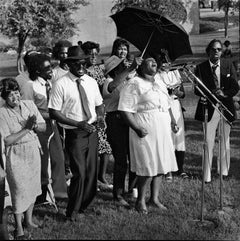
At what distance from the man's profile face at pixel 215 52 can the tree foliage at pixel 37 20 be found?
1623 cm

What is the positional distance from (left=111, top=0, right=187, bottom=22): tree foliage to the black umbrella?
19.4 meters

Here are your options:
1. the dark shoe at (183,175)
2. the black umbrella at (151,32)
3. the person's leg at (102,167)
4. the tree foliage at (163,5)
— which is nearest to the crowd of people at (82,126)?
the black umbrella at (151,32)

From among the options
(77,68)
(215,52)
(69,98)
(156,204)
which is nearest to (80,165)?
(69,98)

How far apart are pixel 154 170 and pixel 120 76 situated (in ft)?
3.88

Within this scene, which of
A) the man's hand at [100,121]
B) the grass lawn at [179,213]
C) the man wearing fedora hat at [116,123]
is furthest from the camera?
the man wearing fedora hat at [116,123]

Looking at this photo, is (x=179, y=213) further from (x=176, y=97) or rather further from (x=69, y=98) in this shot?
(x=176, y=97)

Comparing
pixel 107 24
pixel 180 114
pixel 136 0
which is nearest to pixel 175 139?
pixel 180 114

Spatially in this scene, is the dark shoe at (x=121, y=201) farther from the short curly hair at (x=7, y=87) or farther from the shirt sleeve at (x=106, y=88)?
the short curly hair at (x=7, y=87)

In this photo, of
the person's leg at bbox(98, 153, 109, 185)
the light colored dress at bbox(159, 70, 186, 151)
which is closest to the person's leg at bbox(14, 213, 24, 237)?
the person's leg at bbox(98, 153, 109, 185)

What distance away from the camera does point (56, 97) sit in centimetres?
591

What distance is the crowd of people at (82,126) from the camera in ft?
18.3

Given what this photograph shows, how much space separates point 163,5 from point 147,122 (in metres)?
21.1

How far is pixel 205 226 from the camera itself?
5.93 m

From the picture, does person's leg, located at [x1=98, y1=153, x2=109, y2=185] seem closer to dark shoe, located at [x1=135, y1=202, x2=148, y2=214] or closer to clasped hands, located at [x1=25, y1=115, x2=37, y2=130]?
dark shoe, located at [x1=135, y1=202, x2=148, y2=214]
